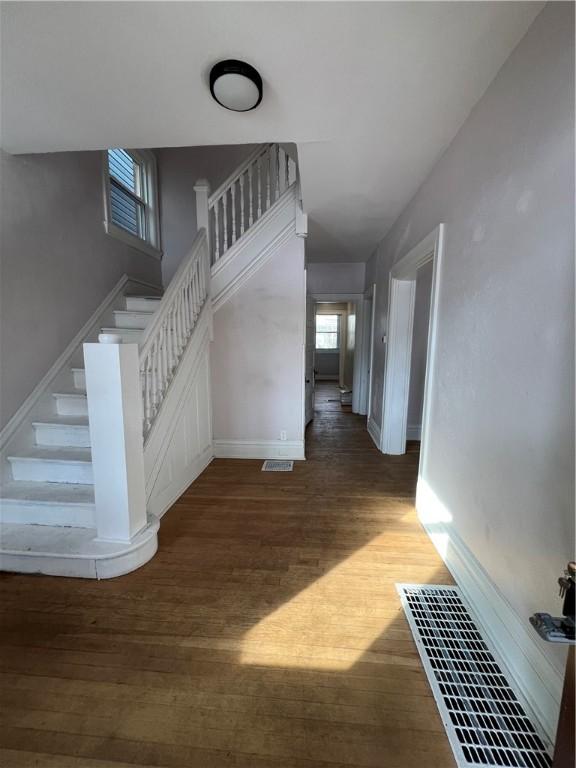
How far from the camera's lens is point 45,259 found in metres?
2.53

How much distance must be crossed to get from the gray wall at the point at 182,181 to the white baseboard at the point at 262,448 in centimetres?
255

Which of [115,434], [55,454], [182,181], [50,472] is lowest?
→ [50,472]

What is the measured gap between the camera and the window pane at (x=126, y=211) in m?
3.55

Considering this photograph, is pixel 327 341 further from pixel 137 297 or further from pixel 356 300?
pixel 137 297

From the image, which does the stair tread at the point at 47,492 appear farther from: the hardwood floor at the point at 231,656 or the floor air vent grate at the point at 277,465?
the floor air vent grate at the point at 277,465

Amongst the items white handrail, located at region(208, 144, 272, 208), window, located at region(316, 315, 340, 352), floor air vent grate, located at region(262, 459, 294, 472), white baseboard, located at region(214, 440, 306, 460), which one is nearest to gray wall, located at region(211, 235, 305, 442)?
white baseboard, located at region(214, 440, 306, 460)

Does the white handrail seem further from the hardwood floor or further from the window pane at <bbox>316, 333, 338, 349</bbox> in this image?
the window pane at <bbox>316, 333, 338, 349</bbox>

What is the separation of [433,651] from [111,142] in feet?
10.9

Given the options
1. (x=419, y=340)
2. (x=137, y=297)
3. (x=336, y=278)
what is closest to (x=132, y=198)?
(x=137, y=297)

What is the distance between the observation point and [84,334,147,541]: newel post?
5.45 feet

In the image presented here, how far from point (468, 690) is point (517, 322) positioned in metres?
1.46

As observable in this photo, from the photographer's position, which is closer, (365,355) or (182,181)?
(182,181)

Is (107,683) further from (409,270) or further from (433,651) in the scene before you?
(409,270)

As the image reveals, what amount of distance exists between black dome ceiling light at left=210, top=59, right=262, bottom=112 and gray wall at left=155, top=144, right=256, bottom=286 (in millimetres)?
3250
